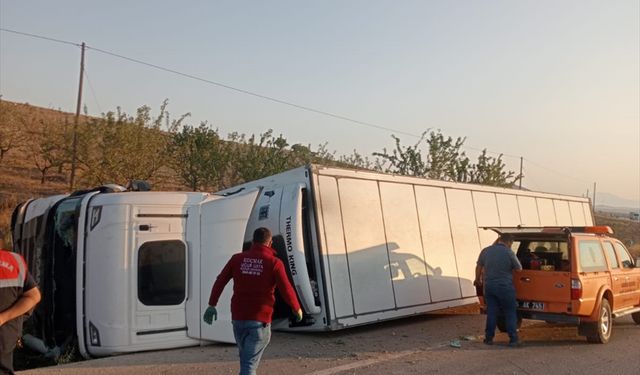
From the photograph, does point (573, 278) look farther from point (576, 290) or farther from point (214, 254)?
point (214, 254)

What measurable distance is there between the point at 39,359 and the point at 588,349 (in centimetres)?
840

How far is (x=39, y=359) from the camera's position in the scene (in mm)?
8773

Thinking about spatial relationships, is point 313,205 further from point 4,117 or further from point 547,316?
point 4,117

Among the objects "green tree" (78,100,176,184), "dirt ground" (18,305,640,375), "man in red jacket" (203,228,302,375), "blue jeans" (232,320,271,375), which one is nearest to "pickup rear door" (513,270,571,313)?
"dirt ground" (18,305,640,375)

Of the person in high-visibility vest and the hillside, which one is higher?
the hillside

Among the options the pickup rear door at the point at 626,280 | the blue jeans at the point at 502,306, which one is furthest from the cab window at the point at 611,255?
the blue jeans at the point at 502,306

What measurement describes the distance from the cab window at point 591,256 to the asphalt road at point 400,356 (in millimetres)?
1252

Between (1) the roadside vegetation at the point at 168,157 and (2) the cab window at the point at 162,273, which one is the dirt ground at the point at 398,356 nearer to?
(2) the cab window at the point at 162,273

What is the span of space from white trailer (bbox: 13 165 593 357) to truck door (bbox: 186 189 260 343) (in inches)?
0.6

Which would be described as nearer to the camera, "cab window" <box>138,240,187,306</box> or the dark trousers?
the dark trousers

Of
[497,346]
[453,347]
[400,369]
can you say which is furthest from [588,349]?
[400,369]

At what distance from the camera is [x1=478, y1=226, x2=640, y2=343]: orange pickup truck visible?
934cm

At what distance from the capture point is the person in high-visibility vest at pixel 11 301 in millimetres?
3861

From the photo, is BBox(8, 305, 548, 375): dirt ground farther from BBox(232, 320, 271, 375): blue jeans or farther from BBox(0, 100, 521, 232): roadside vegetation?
BBox(0, 100, 521, 232): roadside vegetation
